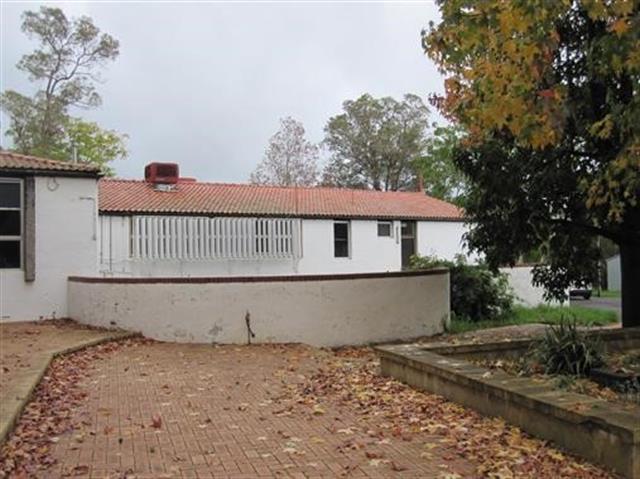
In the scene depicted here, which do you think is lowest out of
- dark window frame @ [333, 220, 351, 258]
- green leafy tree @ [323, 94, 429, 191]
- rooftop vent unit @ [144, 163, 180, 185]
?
dark window frame @ [333, 220, 351, 258]

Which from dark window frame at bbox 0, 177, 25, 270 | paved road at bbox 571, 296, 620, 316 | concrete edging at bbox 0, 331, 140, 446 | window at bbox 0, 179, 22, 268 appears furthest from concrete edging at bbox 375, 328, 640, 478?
paved road at bbox 571, 296, 620, 316

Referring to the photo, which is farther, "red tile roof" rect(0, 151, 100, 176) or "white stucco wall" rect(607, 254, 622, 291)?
"white stucco wall" rect(607, 254, 622, 291)

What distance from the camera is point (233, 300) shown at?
13.2 meters

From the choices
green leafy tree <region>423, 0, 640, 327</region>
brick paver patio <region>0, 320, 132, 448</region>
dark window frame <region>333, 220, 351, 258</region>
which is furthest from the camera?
dark window frame <region>333, 220, 351, 258</region>

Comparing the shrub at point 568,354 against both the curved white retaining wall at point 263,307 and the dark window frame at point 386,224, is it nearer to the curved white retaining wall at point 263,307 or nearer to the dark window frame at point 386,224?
the curved white retaining wall at point 263,307

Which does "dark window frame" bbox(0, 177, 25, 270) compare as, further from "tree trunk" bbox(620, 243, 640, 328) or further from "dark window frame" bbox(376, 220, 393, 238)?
"dark window frame" bbox(376, 220, 393, 238)

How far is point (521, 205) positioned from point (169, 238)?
12451mm

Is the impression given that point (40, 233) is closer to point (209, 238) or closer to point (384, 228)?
point (209, 238)

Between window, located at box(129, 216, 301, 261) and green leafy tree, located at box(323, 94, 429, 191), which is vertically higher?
green leafy tree, located at box(323, 94, 429, 191)

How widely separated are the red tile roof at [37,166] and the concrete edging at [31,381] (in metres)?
4.76

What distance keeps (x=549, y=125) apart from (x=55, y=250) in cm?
1289

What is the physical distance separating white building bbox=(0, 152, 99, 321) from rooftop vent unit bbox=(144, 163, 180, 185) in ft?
31.5

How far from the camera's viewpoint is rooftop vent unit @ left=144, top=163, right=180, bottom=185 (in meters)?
25.5

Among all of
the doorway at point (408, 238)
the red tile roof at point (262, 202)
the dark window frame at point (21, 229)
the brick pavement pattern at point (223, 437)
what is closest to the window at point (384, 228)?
the red tile roof at point (262, 202)
